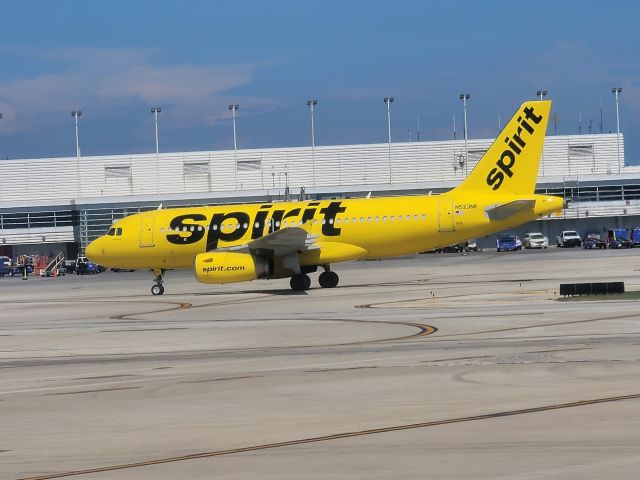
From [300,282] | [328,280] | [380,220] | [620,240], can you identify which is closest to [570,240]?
[620,240]

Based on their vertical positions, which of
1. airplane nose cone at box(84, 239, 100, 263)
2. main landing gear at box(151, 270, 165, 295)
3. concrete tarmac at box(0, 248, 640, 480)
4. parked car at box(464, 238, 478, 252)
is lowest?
concrete tarmac at box(0, 248, 640, 480)

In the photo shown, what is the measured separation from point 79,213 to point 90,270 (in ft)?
74.9

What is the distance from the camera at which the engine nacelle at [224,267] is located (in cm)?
4478

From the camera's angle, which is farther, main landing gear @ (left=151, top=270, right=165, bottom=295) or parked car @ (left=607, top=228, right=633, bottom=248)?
parked car @ (left=607, top=228, right=633, bottom=248)

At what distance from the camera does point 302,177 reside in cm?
12075

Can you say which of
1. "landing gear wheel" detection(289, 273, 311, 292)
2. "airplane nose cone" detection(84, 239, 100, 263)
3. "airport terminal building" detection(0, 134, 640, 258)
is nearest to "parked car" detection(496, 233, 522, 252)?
"airport terminal building" detection(0, 134, 640, 258)

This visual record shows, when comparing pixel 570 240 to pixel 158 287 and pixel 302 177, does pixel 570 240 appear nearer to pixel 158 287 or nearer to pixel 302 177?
pixel 302 177

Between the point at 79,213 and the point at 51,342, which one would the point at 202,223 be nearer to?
the point at 51,342

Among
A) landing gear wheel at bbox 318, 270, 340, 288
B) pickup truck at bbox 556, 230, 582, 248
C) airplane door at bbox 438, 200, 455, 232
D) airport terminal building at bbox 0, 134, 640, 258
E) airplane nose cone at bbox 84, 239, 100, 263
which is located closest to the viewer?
airplane door at bbox 438, 200, 455, 232

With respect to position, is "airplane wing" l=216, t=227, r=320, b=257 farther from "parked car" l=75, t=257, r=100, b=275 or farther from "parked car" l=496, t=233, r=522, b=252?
"parked car" l=496, t=233, r=522, b=252

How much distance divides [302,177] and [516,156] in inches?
2888

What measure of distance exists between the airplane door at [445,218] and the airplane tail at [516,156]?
1430 millimetres

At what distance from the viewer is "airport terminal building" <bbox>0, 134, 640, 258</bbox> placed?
115m

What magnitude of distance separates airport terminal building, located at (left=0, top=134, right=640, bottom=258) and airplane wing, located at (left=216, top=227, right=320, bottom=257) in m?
66.8
